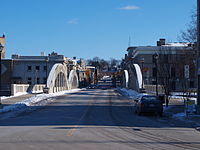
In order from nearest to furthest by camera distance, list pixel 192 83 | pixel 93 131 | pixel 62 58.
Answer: pixel 93 131, pixel 192 83, pixel 62 58

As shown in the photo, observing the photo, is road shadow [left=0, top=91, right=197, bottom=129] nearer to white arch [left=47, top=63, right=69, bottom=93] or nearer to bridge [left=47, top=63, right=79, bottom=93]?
bridge [left=47, top=63, right=79, bottom=93]

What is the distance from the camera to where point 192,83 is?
8656cm

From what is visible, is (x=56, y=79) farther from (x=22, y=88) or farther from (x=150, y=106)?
(x=150, y=106)

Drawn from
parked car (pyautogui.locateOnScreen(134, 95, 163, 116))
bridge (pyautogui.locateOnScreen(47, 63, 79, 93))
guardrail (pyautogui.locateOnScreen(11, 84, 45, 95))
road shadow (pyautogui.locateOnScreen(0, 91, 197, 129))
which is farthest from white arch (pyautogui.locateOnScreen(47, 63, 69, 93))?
parked car (pyautogui.locateOnScreen(134, 95, 163, 116))

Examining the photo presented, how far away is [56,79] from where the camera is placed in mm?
73312

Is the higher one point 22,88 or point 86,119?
point 22,88

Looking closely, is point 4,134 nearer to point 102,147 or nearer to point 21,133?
point 21,133

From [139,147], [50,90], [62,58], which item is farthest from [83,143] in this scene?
[62,58]

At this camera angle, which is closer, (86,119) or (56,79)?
(86,119)

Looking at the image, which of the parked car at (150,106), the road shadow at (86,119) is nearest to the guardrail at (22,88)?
the road shadow at (86,119)

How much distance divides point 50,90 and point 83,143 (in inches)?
1992

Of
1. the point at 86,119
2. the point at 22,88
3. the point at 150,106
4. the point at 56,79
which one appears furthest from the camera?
the point at 56,79

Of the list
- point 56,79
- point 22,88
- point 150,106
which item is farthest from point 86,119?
point 56,79

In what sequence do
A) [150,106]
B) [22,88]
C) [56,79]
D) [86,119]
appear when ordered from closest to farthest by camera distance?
[86,119] → [150,106] → [22,88] → [56,79]
